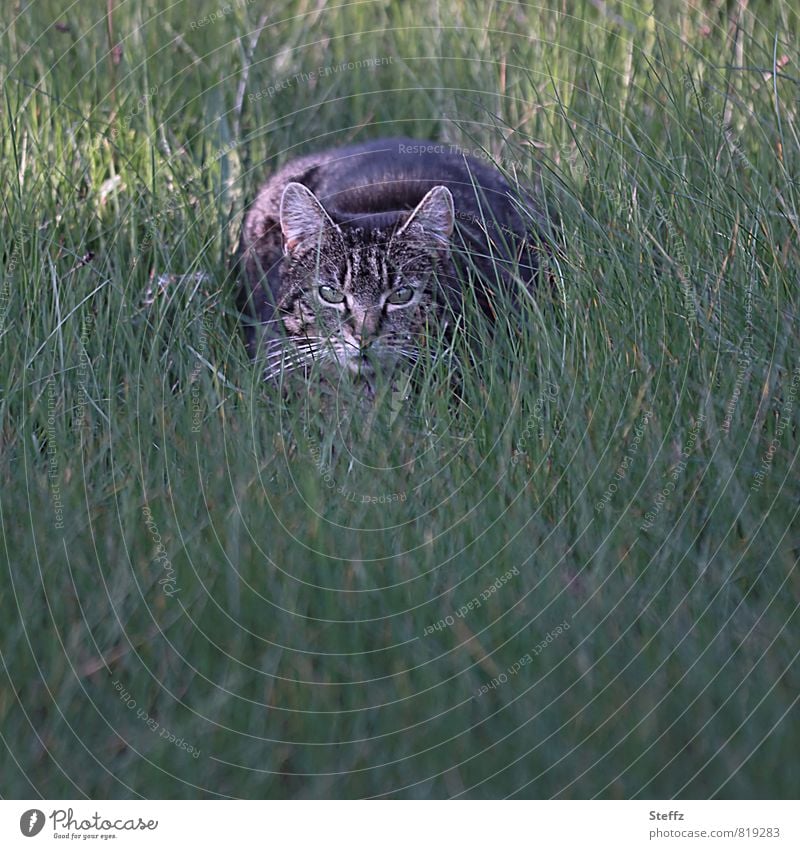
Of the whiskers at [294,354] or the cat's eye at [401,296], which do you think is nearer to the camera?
the whiskers at [294,354]

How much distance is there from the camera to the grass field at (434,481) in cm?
198

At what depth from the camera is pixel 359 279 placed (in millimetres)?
3725

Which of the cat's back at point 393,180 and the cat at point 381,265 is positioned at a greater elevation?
the cat's back at point 393,180

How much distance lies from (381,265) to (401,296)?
0.13 meters

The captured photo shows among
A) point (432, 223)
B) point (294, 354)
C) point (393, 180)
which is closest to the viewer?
point (294, 354)

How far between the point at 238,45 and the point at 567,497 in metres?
2.75
